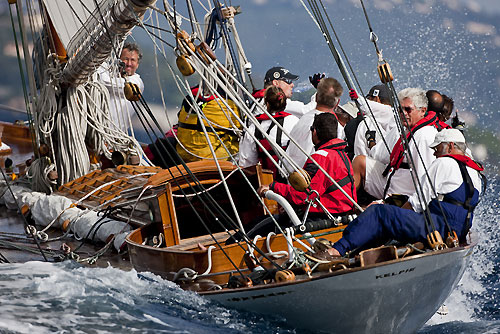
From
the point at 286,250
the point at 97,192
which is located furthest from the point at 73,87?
the point at 286,250

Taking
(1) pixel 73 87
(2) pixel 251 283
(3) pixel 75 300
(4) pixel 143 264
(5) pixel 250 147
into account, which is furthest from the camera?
(1) pixel 73 87

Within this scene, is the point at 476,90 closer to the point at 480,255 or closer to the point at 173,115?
the point at 173,115

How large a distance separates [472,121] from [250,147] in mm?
20444

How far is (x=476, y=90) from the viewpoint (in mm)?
28719

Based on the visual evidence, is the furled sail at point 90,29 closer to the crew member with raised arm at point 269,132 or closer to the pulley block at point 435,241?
the crew member with raised arm at point 269,132

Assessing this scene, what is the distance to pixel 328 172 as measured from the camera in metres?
4.86

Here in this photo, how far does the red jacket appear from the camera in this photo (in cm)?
485

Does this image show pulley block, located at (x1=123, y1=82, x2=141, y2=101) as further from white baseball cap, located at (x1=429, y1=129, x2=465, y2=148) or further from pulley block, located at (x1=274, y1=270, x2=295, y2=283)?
white baseball cap, located at (x1=429, y1=129, x2=465, y2=148)

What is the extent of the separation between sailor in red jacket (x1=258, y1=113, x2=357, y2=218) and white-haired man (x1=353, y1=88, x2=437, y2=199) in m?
0.45

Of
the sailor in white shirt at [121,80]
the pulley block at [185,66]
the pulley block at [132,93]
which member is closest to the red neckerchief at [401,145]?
the pulley block at [185,66]

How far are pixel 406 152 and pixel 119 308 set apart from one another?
1.95 metres

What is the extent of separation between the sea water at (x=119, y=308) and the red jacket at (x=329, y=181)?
89 centimetres

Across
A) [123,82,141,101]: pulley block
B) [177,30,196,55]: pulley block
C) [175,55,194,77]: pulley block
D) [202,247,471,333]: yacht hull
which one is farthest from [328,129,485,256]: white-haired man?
[123,82,141,101]: pulley block

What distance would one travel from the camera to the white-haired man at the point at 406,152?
524 centimetres
